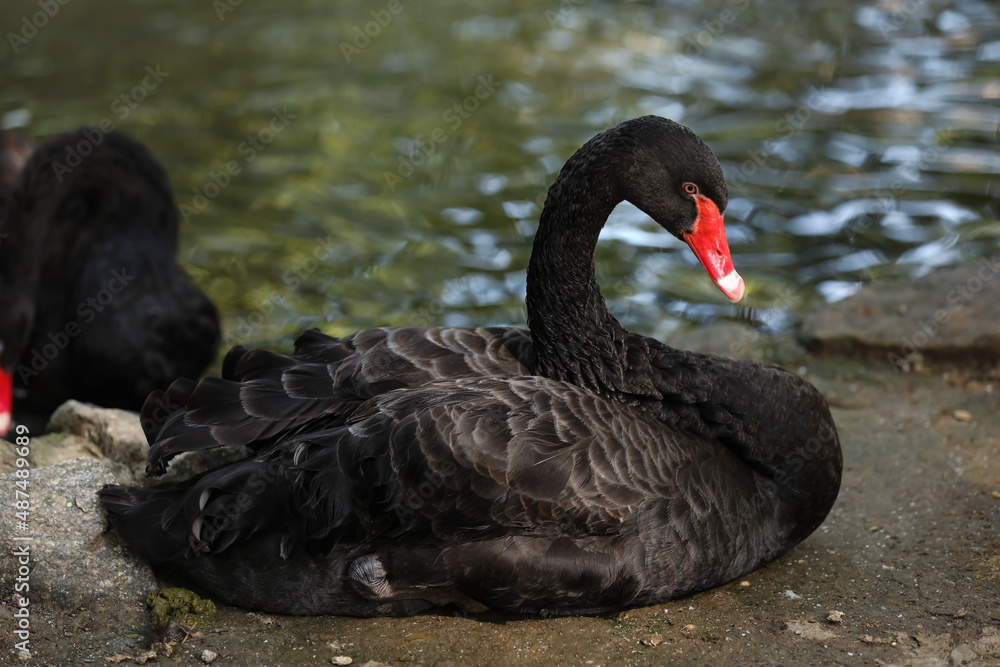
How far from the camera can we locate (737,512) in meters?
3.83

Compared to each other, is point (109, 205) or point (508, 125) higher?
point (109, 205)

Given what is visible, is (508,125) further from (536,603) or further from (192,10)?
(536,603)

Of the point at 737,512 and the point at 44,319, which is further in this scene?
the point at 44,319

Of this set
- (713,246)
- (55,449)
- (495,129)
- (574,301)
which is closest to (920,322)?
(713,246)

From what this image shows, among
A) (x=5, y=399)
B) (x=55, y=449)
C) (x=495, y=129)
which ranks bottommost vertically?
(x=495, y=129)

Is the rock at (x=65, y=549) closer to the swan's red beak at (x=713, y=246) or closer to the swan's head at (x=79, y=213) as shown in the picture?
the swan's head at (x=79, y=213)

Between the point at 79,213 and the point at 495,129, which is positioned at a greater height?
the point at 79,213

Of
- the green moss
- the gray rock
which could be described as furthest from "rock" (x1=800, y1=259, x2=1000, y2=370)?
the green moss

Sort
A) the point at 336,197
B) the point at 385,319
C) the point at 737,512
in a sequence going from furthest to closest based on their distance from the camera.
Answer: the point at 336,197 → the point at 385,319 → the point at 737,512

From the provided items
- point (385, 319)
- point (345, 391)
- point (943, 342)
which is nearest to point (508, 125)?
point (385, 319)

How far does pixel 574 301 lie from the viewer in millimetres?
4039

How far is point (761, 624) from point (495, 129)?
662 cm

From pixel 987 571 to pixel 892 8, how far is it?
10.1m

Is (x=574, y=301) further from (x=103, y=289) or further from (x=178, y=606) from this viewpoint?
(x=103, y=289)
